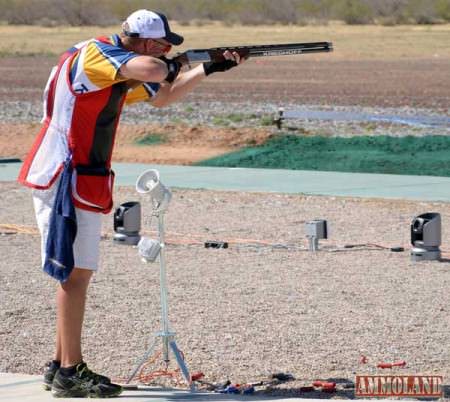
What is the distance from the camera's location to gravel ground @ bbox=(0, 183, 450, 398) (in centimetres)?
780

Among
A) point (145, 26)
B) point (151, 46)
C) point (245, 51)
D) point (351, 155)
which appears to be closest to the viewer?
point (145, 26)

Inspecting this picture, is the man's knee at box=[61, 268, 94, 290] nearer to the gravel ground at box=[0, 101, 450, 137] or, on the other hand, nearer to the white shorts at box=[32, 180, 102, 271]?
the white shorts at box=[32, 180, 102, 271]

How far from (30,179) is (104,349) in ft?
5.44

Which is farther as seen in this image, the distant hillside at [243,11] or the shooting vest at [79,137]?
the distant hillside at [243,11]

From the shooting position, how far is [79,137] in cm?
667

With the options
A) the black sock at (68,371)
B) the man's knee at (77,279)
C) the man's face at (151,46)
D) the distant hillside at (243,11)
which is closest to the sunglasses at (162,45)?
the man's face at (151,46)

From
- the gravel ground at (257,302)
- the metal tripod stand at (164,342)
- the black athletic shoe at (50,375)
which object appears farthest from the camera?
the gravel ground at (257,302)

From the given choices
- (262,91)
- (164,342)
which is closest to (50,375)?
(164,342)

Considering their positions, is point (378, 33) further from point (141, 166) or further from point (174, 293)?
point (174, 293)

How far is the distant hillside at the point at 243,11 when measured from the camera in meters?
87.6

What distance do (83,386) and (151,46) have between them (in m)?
1.72

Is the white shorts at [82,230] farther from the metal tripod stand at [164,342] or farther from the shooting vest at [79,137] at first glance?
the metal tripod stand at [164,342]

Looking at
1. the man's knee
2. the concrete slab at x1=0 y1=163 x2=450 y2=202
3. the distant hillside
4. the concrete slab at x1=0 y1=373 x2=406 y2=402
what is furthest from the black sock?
the distant hillside

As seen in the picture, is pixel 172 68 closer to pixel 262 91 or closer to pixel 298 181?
pixel 298 181
